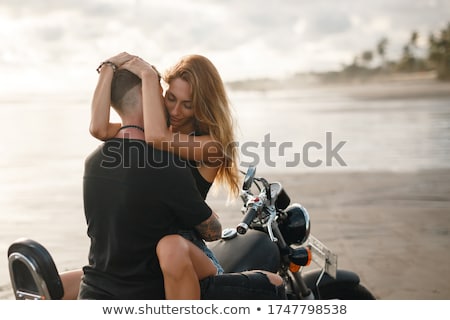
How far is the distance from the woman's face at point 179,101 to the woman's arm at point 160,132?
80 millimetres

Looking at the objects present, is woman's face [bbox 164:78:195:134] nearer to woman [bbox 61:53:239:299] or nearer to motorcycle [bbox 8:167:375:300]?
woman [bbox 61:53:239:299]

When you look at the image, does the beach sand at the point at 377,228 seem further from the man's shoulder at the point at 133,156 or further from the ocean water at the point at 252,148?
the man's shoulder at the point at 133,156

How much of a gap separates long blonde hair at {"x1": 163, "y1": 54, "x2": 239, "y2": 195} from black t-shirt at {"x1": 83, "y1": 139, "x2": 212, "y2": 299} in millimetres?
482

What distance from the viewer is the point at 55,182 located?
34.0ft

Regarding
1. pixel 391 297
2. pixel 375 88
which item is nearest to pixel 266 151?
pixel 391 297

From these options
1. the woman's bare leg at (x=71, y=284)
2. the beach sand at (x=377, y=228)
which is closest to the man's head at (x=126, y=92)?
the woman's bare leg at (x=71, y=284)

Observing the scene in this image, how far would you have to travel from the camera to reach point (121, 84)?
123 inches

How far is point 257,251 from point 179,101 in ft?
2.62

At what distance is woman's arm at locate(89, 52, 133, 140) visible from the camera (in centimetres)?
309

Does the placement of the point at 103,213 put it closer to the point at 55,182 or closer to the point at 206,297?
the point at 206,297

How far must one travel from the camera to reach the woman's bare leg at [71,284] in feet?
10.4

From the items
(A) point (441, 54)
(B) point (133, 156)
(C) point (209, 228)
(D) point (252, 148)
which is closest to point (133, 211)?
(B) point (133, 156)

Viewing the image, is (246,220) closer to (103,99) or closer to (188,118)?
(188,118)
